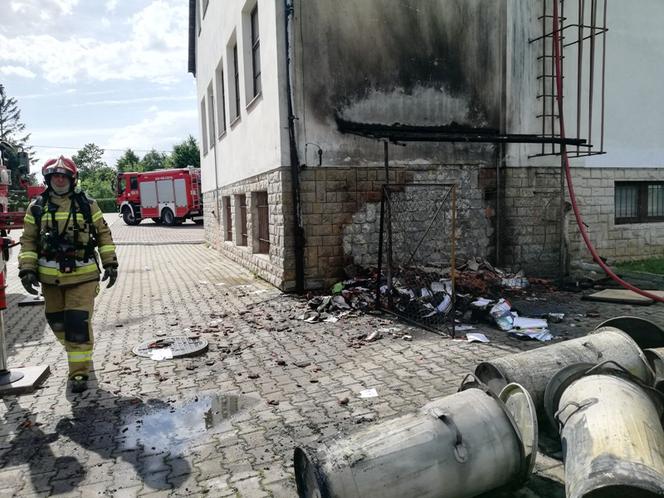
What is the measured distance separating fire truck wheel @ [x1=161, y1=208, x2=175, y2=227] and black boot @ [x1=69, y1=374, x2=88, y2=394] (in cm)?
2579

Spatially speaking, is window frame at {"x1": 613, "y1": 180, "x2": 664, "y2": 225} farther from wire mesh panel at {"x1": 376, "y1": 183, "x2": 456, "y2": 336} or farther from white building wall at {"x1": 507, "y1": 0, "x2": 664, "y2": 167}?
wire mesh panel at {"x1": 376, "y1": 183, "x2": 456, "y2": 336}

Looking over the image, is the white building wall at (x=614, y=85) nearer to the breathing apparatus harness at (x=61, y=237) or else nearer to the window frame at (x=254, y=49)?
the window frame at (x=254, y=49)

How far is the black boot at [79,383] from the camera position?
447 cm

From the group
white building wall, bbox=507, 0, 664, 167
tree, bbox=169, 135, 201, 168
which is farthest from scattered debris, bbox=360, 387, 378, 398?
tree, bbox=169, 135, 201, 168

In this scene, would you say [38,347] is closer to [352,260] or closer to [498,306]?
[352,260]

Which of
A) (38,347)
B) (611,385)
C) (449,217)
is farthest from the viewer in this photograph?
(449,217)

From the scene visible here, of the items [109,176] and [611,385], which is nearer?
[611,385]

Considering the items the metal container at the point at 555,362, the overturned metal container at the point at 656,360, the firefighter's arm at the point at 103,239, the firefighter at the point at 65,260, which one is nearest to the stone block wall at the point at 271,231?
the firefighter's arm at the point at 103,239

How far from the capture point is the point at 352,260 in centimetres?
827

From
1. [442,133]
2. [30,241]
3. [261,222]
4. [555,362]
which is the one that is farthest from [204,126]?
[555,362]

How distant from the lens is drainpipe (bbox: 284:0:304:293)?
25.6ft

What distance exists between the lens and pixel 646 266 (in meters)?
9.96

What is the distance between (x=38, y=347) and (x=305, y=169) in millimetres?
4385

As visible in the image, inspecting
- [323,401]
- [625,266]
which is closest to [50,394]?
[323,401]
